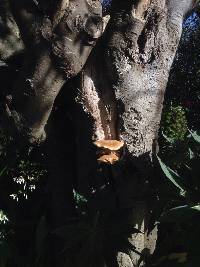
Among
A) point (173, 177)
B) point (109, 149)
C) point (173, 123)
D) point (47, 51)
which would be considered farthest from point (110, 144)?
point (173, 123)

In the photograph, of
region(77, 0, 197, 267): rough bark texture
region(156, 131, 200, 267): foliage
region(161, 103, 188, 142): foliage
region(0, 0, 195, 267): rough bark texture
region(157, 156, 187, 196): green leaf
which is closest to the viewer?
region(156, 131, 200, 267): foliage

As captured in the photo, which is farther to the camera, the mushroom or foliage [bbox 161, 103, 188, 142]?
foliage [bbox 161, 103, 188, 142]

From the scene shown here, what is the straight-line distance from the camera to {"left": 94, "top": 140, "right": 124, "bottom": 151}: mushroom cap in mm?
3817

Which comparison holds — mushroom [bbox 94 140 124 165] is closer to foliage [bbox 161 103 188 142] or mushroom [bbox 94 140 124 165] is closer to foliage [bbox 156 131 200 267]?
foliage [bbox 156 131 200 267]

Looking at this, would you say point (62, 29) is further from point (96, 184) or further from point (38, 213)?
point (38, 213)

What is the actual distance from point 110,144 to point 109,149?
0.04 meters

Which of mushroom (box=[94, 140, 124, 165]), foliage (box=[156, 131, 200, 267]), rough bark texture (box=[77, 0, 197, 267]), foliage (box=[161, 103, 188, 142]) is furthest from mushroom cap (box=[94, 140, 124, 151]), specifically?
foliage (box=[161, 103, 188, 142])

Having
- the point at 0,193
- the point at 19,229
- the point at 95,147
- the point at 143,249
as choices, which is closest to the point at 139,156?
the point at 95,147

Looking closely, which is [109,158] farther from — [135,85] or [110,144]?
[135,85]

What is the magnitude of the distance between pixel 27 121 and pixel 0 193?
1.84m

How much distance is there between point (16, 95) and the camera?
149 inches

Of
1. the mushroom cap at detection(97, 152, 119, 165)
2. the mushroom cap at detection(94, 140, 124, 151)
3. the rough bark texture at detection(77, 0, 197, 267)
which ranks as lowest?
Result: the mushroom cap at detection(97, 152, 119, 165)

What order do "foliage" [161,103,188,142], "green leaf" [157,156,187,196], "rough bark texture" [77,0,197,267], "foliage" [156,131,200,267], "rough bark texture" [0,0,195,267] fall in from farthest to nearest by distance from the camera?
1. "foliage" [161,103,188,142]
2. "rough bark texture" [77,0,197,267]
3. "rough bark texture" [0,0,195,267]
4. "green leaf" [157,156,187,196]
5. "foliage" [156,131,200,267]

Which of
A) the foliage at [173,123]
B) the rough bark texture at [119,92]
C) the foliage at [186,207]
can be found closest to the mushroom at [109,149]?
the rough bark texture at [119,92]
